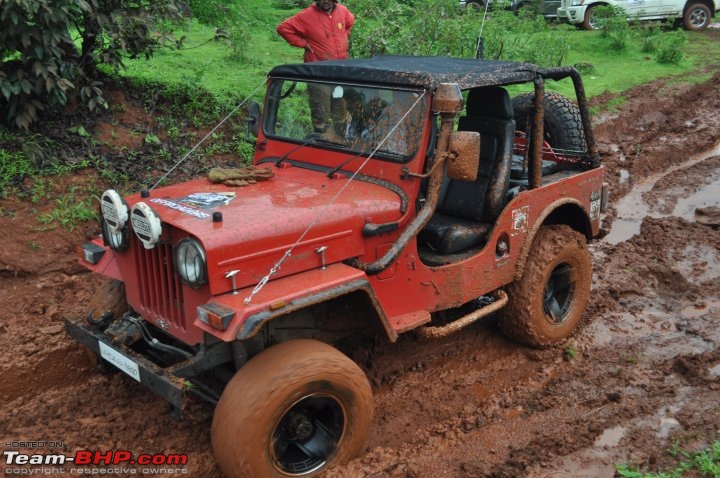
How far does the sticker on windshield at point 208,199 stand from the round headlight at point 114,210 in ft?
0.96

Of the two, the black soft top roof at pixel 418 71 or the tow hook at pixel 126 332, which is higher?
the black soft top roof at pixel 418 71

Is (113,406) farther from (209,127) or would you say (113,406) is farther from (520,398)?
(209,127)

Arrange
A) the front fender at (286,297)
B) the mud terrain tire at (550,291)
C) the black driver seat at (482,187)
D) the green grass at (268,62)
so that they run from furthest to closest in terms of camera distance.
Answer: the green grass at (268,62) < the mud terrain tire at (550,291) < the black driver seat at (482,187) < the front fender at (286,297)

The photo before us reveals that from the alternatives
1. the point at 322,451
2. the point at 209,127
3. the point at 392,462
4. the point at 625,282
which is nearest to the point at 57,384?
the point at 322,451

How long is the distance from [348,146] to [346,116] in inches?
7.5

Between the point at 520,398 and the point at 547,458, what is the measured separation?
2.14 ft

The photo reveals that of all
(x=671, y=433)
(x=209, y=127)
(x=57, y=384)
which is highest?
(x=209, y=127)

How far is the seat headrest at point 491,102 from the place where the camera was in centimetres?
433

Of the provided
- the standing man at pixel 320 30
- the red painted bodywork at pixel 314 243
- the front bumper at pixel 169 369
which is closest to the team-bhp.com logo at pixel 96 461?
the front bumper at pixel 169 369

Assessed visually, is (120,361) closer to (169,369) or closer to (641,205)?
(169,369)

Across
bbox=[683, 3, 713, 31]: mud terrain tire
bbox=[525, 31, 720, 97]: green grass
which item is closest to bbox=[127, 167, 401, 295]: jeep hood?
bbox=[525, 31, 720, 97]: green grass

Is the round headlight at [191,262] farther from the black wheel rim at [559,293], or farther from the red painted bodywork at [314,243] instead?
the black wheel rim at [559,293]

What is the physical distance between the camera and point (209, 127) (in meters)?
7.43

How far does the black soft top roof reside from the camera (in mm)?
3883
